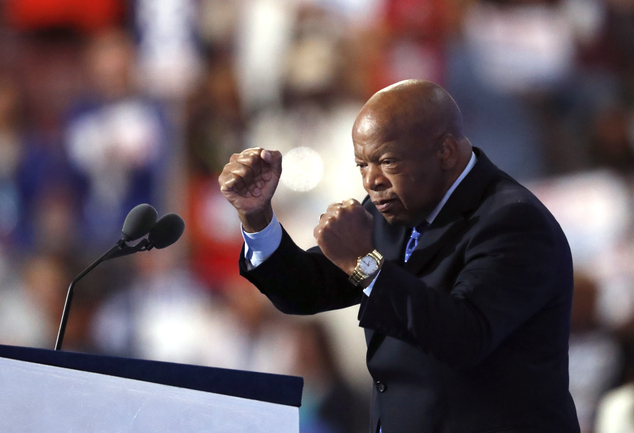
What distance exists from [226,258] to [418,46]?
1741 mm

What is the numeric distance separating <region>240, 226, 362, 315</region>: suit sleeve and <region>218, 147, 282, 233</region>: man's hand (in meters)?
0.12

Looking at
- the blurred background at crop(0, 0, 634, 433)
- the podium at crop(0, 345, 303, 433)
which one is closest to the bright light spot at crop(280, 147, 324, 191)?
the blurred background at crop(0, 0, 634, 433)

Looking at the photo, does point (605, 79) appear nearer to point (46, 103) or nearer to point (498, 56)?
point (498, 56)

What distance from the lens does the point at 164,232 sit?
5.67 feet

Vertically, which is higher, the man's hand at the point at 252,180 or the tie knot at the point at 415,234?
the man's hand at the point at 252,180

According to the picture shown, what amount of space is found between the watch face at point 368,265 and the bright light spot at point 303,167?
10.2ft

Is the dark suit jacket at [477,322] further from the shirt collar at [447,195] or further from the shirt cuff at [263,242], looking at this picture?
the shirt cuff at [263,242]

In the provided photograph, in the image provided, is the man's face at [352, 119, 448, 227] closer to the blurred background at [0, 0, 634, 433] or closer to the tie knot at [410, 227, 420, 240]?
the tie knot at [410, 227, 420, 240]

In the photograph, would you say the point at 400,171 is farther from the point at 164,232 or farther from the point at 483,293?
the point at 164,232

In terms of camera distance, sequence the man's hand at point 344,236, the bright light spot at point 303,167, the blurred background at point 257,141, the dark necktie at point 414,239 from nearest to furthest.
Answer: the man's hand at point 344,236 → the dark necktie at point 414,239 → the blurred background at point 257,141 → the bright light spot at point 303,167

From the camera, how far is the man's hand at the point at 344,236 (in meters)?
1.53

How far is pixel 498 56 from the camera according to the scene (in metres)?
4.58

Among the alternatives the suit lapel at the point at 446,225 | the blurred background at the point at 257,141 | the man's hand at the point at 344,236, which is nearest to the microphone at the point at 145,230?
the man's hand at the point at 344,236

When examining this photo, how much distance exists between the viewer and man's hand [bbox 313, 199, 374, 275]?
1.53 m
